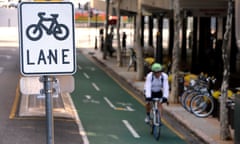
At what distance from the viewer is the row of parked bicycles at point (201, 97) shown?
1844cm

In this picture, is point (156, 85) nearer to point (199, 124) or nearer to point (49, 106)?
point (199, 124)

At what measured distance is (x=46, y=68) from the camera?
6012 mm

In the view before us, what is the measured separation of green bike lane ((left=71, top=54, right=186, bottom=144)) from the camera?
50.9 ft

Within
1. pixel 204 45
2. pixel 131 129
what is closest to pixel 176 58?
pixel 131 129

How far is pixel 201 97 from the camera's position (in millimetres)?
18766

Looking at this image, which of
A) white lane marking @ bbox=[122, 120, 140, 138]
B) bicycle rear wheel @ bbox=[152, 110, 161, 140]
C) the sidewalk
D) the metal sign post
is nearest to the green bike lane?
white lane marking @ bbox=[122, 120, 140, 138]

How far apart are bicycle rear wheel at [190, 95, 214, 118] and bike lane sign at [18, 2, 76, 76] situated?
12.8 metres

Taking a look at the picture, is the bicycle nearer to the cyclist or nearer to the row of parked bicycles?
the cyclist

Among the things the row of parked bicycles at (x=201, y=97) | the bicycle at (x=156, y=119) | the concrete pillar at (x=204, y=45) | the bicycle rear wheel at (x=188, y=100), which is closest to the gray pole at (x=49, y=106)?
the bicycle at (x=156, y=119)

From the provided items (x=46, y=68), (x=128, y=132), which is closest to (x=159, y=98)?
(x=128, y=132)

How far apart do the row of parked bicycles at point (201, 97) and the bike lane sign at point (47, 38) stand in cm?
1192

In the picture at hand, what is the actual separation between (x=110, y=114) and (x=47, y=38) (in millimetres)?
13326

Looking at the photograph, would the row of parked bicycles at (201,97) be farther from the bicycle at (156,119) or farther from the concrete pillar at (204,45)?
the concrete pillar at (204,45)

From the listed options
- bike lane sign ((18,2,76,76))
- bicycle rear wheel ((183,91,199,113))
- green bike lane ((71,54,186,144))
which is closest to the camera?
bike lane sign ((18,2,76,76))
